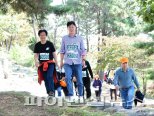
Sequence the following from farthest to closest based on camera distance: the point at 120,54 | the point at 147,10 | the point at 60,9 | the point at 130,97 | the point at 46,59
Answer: the point at 120,54
the point at 60,9
the point at 130,97
the point at 46,59
the point at 147,10

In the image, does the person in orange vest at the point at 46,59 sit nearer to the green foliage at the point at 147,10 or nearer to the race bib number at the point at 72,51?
the race bib number at the point at 72,51

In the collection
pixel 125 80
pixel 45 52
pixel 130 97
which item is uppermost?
pixel 45 52

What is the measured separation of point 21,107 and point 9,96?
3.50ft

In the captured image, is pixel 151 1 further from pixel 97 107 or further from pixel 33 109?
pixel 33 109

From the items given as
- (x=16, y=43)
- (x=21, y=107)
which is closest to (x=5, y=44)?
(x=16, y=43)

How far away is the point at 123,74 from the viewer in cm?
845

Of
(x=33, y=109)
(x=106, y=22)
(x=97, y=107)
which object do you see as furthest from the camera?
(x=106, y=22)

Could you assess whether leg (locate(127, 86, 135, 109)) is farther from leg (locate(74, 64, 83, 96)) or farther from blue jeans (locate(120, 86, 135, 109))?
leg (locate(74, 64, 83, 96))

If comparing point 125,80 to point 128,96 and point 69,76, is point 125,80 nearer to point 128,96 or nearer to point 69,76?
point 128,96

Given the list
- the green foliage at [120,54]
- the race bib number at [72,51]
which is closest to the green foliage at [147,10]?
the race bib number at [72,51]

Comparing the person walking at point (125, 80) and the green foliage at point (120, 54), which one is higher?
the green foliage at point (120, 54)

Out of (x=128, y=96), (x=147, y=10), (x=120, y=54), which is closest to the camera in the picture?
(x=147, y=10)

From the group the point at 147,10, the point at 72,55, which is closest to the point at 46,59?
the point at 72,55

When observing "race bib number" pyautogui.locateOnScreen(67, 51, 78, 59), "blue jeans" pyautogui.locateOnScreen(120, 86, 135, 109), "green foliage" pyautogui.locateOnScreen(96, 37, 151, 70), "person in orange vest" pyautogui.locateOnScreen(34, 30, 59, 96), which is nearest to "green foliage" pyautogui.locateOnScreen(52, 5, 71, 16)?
"person in orange vest" pyautogui.locateOnScreen(34, 30, 59, 96)
